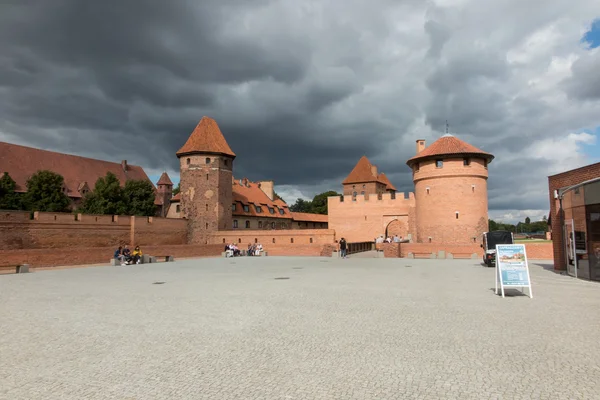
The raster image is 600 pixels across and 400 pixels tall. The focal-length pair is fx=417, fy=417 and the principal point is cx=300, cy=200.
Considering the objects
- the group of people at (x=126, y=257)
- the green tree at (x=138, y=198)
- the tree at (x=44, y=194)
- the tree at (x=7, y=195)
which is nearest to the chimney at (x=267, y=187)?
the green tree at (x=138, y=198)

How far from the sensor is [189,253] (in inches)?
1339

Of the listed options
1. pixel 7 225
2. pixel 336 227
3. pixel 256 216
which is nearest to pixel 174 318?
pixel 7 225

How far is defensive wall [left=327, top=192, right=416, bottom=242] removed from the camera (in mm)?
40844

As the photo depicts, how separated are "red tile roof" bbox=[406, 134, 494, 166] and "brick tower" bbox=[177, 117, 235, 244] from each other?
20825 mm

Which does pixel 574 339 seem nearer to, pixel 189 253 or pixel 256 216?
pixel 189 253

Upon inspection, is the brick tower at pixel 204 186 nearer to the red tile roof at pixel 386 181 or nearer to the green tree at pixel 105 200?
the green tree at pixel 105 200

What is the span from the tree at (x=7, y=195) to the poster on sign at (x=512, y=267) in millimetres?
47990

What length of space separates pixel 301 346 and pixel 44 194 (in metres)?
48.9

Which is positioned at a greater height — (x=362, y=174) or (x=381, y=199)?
(x=362, y=174)

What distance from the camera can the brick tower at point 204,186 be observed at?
45281mm

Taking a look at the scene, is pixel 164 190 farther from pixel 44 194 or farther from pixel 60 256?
pixel 60 256

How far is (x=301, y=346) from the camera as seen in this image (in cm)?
582

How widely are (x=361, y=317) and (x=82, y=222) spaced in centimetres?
3363

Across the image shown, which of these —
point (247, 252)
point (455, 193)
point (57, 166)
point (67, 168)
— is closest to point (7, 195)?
point (57, 166)
